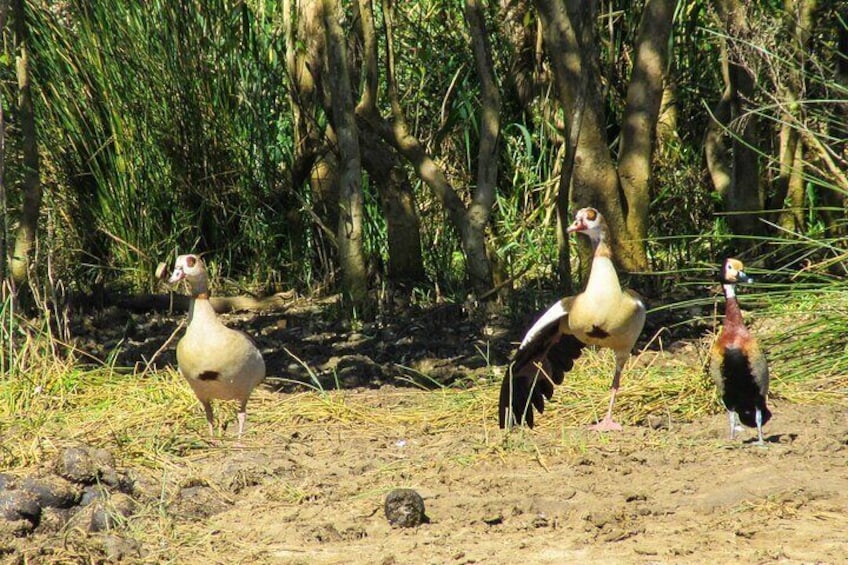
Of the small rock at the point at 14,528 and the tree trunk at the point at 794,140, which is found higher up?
the tree trunk at the point at 794,140

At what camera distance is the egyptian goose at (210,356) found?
5.70 meters

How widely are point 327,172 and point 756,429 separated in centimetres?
429

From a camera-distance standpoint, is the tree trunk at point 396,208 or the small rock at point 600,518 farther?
the tree trunk at point 396,208

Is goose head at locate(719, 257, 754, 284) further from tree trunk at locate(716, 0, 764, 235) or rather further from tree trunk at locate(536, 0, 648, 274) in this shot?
tree trunk at locate(716, 0, 764, 235)

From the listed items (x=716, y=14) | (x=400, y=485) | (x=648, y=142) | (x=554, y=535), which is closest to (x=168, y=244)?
(x=648, y=142)

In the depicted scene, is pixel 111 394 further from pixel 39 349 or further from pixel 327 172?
pixel 327 172

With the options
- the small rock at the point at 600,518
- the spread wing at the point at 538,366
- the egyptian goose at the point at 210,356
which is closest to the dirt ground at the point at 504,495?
the small rock at the point at 600,518

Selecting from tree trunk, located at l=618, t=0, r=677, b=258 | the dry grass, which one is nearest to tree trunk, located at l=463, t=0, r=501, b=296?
tree trunk, located at l=618, t=0, r=677, b=258

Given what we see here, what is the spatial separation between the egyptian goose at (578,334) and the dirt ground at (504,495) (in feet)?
0.54

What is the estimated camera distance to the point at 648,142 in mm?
8172

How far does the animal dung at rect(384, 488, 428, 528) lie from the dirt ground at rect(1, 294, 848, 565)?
31 millimetres

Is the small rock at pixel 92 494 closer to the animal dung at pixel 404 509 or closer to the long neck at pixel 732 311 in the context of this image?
the animal dung at pixel 404 509

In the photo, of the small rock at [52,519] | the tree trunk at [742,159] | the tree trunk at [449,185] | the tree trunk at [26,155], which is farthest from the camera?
the tree trunk at [742,159]

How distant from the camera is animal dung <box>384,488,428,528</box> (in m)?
4.52
